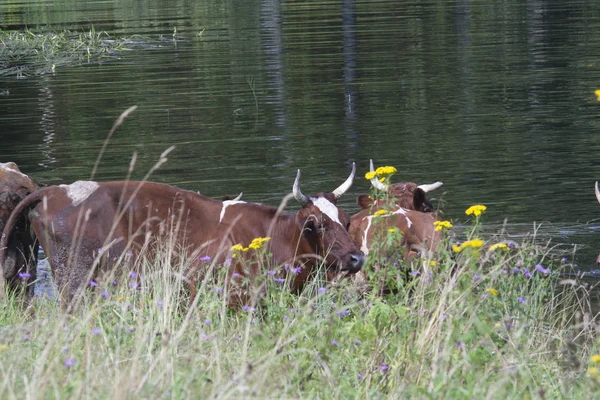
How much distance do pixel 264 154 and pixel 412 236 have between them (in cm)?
722

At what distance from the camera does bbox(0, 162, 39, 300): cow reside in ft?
30.8

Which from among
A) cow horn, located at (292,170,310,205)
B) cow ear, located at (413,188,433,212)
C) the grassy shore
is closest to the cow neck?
cow horn, located at (292,170,310,205)

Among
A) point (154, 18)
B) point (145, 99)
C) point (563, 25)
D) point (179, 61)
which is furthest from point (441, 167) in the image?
point (154, 18)

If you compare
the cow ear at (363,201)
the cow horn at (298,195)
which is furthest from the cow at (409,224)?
the cow horn at (298,195)

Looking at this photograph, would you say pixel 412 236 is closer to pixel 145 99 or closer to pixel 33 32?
pixel 145 99

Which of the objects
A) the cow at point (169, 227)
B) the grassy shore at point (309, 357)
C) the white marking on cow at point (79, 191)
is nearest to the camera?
the grassy shore at point (309, 357)

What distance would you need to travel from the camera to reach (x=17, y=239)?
9523mm

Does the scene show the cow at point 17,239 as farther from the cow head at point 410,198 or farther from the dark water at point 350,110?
the dark water at point 350,110

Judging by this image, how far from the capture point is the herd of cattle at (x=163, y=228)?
8875 mm

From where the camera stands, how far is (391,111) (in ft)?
66.7

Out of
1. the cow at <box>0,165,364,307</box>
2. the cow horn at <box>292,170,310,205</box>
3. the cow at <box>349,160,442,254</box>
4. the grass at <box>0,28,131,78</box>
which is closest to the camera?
the cow at <box>0,165,364,307</box>

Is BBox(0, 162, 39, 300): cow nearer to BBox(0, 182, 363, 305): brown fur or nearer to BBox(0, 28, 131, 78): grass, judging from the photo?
BBox(0, 182, 363, 305): brown fur

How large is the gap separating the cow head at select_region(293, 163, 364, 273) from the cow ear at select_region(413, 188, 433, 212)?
4.34ft

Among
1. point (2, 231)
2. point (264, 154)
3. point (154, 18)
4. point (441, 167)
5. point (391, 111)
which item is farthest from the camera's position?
point (154, 18)
